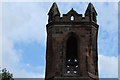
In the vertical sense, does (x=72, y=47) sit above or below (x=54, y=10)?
below

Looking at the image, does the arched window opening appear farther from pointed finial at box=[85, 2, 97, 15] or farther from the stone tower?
pointed finial at box=[85, 2, 97, 15]

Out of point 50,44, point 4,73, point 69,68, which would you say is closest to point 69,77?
point 69,68

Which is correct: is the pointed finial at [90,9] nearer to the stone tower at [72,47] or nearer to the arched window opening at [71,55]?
the stone tower at [72,47]

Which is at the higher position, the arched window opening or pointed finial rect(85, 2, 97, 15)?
pointed finial rect(85, 2, 97, 15)

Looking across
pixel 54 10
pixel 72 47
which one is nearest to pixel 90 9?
pixel 54 10

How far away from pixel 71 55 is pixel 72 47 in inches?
24.1

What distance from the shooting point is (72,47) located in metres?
26.7

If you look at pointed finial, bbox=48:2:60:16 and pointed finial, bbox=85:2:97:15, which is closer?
pointed finial, bbox=85:2:97:15

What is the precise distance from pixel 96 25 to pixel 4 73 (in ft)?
22.4

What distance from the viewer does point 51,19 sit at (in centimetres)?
2692

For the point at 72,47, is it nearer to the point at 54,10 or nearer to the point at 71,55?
the point at 71,55

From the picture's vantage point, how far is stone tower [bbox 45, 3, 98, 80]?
80.8 ft

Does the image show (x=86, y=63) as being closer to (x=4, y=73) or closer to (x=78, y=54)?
(x=78, y=54)

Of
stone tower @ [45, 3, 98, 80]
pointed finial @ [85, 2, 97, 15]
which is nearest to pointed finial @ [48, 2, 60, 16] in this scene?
stone tower @ [45, 3, 98, 80]
